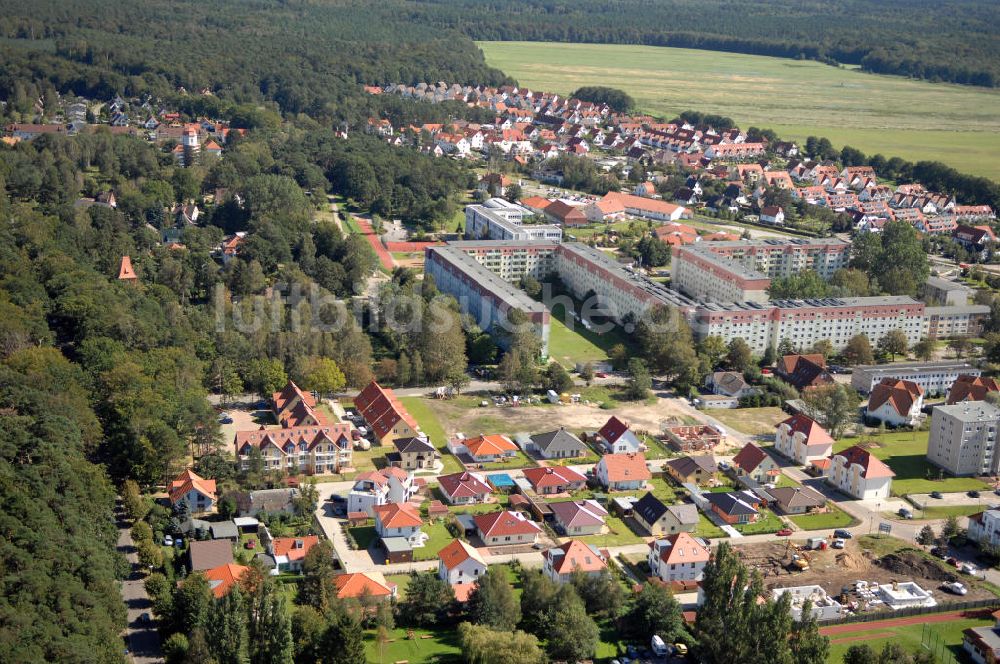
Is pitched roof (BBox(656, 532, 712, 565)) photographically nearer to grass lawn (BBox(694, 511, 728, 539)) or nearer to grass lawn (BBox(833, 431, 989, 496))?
grass lawn (BBox(694, 511, 728, 539))

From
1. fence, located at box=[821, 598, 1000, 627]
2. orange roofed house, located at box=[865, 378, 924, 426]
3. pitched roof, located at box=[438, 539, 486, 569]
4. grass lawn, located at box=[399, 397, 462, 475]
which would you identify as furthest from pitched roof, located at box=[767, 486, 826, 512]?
pitched roof, located at box=[438, 539, 486, 569]

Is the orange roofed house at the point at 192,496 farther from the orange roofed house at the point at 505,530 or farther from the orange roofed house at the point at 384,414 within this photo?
the orange roofed house at the point at 505,530

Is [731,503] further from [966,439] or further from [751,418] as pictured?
[966,439]

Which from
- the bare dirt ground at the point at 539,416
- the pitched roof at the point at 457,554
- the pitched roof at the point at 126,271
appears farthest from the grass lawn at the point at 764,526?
the pitched roof at the point at 126,271

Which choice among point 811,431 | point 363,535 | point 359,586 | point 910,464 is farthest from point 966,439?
point 359,586

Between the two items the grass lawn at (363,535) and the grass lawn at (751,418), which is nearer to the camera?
the grass lawn at (363,535)
